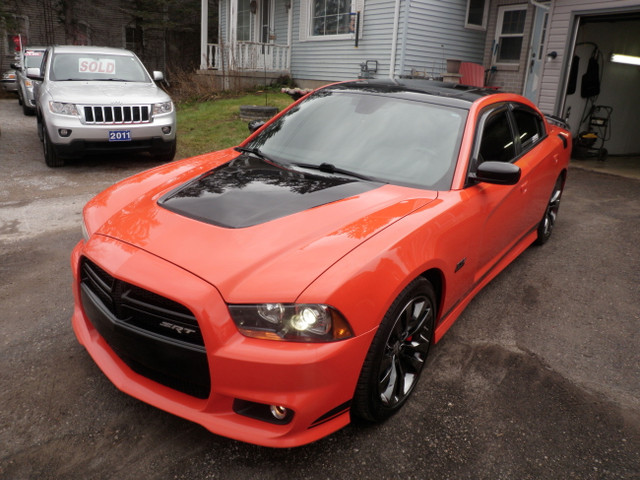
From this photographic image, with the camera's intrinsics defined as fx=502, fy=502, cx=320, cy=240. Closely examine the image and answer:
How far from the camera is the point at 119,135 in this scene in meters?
7.45

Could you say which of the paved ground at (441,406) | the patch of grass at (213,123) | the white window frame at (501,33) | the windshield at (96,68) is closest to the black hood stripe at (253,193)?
the paved ground at (441,406)

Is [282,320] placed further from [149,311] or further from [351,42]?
[351,42]

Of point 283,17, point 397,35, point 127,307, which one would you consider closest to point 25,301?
point 127,307

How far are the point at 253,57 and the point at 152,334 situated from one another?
635 inches

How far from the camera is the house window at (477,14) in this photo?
14.4 meters

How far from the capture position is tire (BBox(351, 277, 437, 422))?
7.33 ft

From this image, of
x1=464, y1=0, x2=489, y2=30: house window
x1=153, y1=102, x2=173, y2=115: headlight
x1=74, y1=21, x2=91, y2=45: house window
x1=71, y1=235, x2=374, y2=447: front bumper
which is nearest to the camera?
x1=71, y1=235, x2=374, y2=447: front bumper

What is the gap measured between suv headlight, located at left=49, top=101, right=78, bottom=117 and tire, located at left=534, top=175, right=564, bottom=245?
6407 mm

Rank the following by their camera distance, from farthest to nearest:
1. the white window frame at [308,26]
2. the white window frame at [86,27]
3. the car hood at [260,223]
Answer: the white window frame at [86,27] < the white window frame at [308,26] < the car hood at [260,223]

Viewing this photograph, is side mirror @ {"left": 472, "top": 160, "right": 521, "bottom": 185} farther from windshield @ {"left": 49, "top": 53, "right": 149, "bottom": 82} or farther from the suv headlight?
windshield @ {"left": 49, "top": 53, "right": 149, "bottom": 82}

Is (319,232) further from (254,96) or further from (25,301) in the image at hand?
(254,96)

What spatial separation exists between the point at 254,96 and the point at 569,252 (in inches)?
476

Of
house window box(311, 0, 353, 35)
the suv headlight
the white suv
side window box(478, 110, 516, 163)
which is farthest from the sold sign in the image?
house window box(311, 0, 353, 35)

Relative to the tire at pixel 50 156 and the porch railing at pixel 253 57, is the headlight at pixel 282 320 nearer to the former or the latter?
the tire at pixel 50 156
